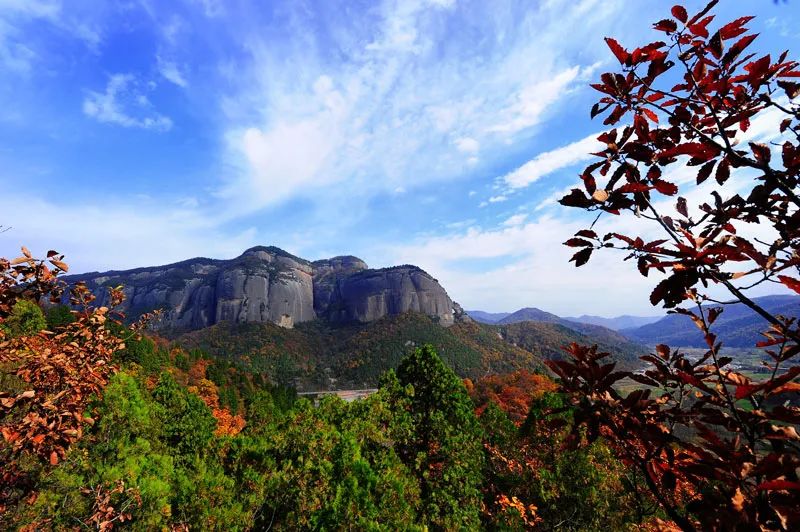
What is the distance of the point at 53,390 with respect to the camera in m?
3.15

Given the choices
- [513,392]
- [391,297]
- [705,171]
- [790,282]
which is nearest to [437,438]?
[705,171]

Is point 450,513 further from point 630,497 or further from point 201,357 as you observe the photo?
point 201,357

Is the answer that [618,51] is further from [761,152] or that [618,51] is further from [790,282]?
[790,282]

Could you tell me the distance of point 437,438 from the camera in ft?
42.9

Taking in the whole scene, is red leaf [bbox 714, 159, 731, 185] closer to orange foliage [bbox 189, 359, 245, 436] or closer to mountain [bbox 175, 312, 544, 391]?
orange foliage [bbox 189, 359, 245, 436]

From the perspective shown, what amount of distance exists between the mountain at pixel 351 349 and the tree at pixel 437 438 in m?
70.0

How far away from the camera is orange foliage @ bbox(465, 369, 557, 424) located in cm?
4612

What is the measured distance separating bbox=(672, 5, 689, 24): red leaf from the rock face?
406 feet

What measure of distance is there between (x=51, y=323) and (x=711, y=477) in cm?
4834

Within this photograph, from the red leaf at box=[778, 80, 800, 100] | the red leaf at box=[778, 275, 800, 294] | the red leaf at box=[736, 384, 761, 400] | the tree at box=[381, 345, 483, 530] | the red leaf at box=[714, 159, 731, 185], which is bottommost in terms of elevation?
the tree at box=[381, 345, 483, 530]

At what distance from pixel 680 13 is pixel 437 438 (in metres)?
13.4

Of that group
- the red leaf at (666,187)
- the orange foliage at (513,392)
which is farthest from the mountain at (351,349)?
the red leaf at (666,187)

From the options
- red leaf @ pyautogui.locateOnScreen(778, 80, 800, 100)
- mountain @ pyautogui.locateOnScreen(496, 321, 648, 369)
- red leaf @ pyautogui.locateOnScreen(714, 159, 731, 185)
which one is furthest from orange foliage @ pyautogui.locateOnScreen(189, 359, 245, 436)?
mountain @ pyautogui.locateOnScreen(496, 321, 648, 369)

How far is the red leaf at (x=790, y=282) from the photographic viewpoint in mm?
1498
